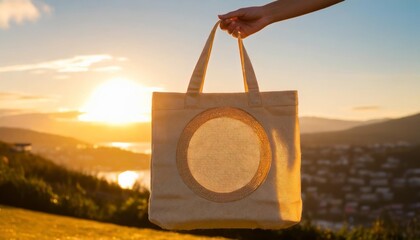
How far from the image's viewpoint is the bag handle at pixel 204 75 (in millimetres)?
3725

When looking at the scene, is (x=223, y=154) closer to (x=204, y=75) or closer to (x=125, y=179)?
(x=204, y=75)

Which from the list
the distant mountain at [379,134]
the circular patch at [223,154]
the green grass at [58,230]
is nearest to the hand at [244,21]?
the circular patch at [223,154]

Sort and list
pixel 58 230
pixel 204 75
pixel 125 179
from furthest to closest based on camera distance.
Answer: pixel 125 179 → pixel 58 230 → pixel 204 75

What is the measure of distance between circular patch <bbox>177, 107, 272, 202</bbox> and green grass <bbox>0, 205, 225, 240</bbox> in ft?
9.97

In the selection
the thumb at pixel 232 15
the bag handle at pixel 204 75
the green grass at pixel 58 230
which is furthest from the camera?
the green grass at pixel 58 230

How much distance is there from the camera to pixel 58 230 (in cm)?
691

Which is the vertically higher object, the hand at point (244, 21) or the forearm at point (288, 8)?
the forearm at point (288, 8)

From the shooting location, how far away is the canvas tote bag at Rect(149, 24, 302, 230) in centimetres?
382

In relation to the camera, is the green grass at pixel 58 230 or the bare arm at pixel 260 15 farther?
the green grass at pixel 58 230

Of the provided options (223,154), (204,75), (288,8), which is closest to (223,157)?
(223,154)

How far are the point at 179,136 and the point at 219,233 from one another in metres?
5.00

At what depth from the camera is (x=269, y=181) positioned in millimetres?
3842

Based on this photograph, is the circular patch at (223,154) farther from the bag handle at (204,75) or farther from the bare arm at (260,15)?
the bare arm at (260,15)

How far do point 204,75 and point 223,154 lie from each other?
1.59 ft
